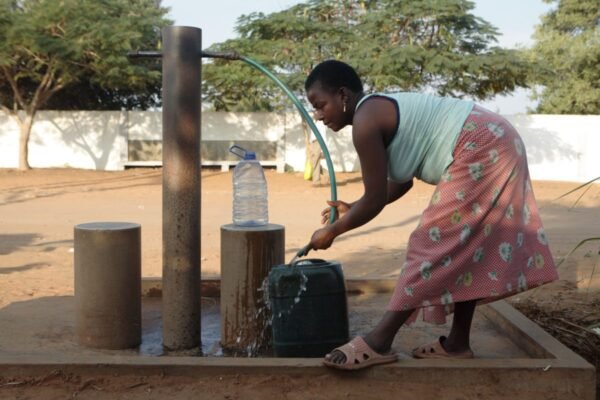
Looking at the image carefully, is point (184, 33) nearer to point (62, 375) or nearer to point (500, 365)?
point (62, 375)

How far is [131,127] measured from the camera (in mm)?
25000

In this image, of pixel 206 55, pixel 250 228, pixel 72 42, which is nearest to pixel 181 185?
pixel 250 228

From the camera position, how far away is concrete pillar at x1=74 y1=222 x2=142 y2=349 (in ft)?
12.8

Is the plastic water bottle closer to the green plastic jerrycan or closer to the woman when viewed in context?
the green plastic jerrycan

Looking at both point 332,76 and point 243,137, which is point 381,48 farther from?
point 332,76

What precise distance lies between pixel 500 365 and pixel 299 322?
92 centimetres

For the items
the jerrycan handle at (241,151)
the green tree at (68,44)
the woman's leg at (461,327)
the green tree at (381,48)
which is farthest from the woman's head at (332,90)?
the green tree at (68,44)

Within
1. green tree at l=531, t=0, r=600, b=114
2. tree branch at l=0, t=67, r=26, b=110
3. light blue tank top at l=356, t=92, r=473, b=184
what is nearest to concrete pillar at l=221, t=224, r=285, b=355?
light blue tank top at l=356, t=92, r=473, b=184

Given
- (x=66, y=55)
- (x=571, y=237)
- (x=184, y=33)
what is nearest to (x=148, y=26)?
(x=66, y=55)

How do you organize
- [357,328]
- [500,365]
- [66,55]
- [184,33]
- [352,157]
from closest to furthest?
[500,365] < [184,33] < [357,328] < [66,55] < [352,157]

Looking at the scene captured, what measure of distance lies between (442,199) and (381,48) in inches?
726

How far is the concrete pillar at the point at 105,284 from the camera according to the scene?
3.92 metres

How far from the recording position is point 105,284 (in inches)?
155

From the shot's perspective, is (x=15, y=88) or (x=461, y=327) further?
(x=15, y=88)
